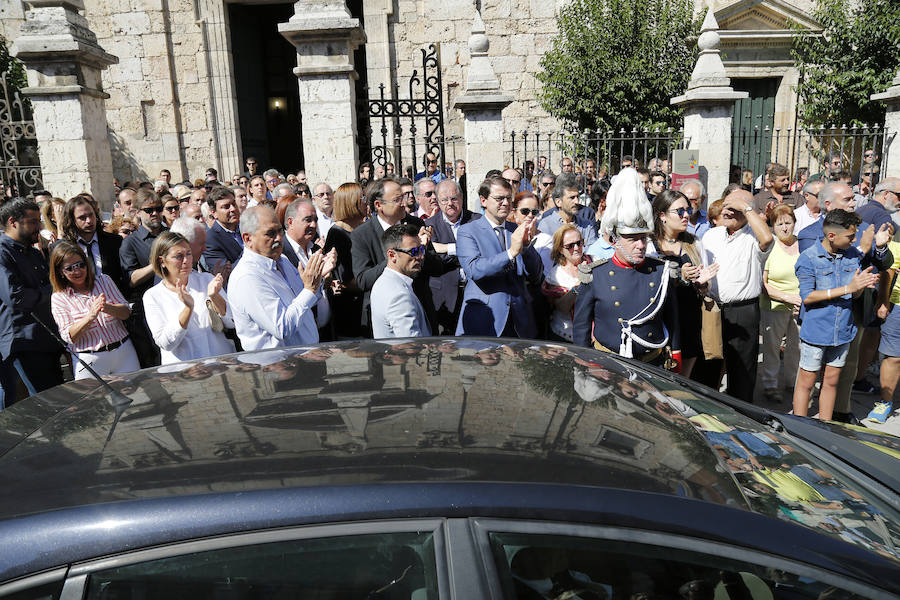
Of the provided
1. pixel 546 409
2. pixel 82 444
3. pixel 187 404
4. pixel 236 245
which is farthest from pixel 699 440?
pixel 236 245

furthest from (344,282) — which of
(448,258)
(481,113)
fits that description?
(481,113)

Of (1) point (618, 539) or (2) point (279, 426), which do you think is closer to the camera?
(1) point (618, 539)

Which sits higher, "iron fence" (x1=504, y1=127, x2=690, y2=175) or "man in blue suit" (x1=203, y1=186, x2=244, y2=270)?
"iron fence" (x1=504, y1=127, x2=690, y2=175)

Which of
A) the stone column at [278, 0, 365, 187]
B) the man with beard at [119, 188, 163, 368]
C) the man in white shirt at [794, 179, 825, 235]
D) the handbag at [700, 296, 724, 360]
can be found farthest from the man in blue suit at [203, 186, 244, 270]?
the man in white shirt at [794, 179, 825, 235]

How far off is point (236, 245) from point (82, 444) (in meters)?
4.41

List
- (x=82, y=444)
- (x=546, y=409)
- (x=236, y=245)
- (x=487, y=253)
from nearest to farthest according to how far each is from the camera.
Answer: (x=82, y=444)
(x=546, y=409)
(x=487, y=253)
(x=236, y=245)

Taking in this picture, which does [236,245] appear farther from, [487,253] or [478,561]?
[478,561]

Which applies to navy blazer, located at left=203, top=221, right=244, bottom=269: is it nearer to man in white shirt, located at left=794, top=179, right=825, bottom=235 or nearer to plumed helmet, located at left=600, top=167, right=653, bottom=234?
plumed helmet, located at left=600, top=167, right=653, bottom=234

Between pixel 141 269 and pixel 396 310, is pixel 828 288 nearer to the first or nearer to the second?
pixel 396 310

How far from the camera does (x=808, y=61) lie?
14.6 meters

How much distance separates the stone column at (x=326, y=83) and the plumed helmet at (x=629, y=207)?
4519mm

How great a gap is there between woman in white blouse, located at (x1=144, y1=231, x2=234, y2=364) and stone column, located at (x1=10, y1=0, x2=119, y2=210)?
536 cm

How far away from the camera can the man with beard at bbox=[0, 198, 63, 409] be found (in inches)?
182

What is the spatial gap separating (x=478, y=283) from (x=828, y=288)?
261 cm
